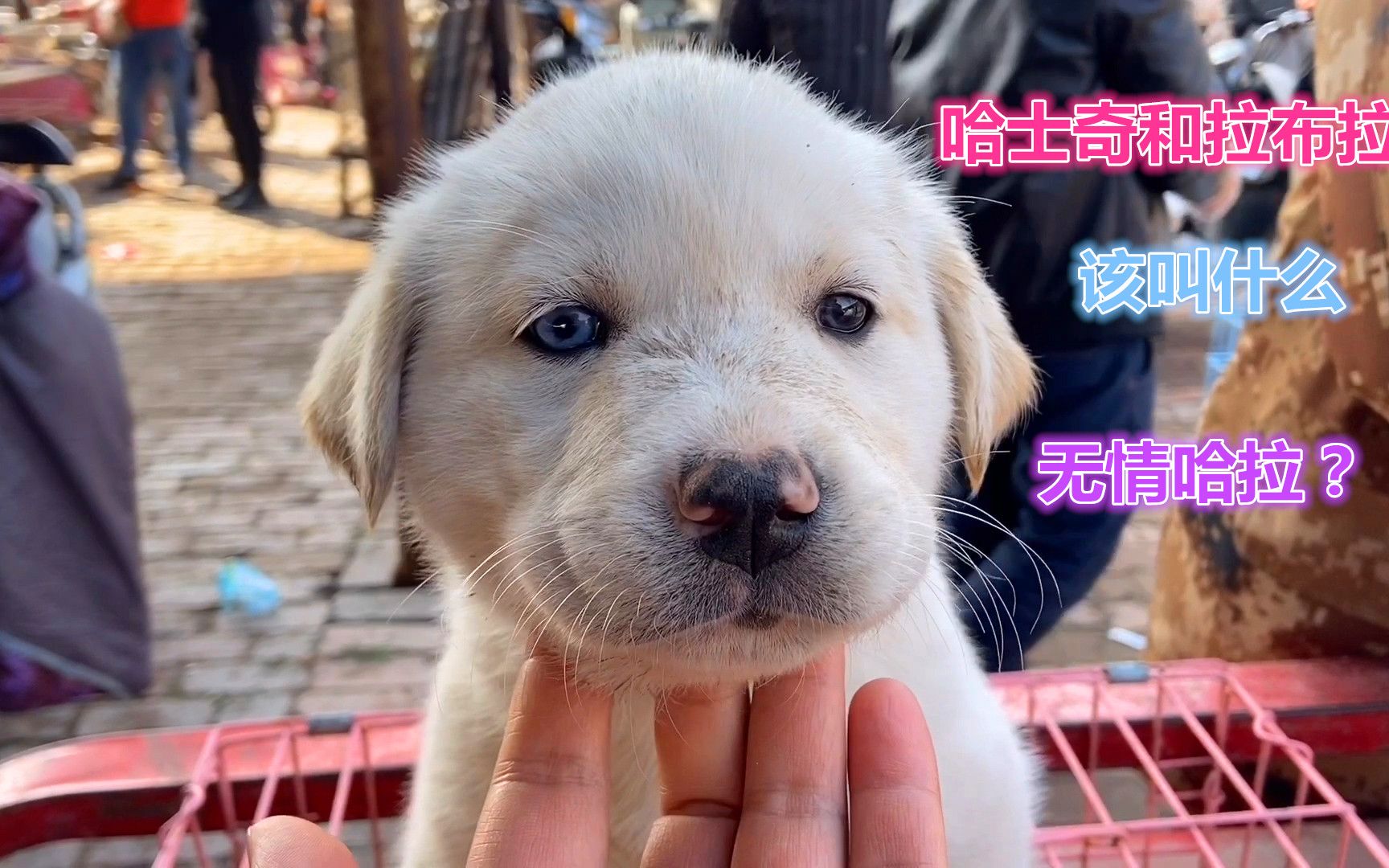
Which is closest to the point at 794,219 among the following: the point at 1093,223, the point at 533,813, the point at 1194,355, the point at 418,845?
the point at 533,813

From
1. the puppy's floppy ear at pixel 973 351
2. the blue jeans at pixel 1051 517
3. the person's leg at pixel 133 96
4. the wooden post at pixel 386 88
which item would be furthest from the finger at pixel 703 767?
the person's leg at pixel 133 96

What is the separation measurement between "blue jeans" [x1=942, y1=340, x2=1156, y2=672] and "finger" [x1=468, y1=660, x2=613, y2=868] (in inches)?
62.4

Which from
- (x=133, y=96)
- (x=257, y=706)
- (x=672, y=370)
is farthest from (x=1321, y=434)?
(x=133, y=96)

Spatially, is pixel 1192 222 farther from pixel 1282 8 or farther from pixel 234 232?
pixel 234 232

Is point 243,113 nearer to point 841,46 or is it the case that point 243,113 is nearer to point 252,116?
point 252,116

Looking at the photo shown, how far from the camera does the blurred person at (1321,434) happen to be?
7.47 ft

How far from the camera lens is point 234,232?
409 inches

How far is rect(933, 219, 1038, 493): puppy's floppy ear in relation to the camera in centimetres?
190

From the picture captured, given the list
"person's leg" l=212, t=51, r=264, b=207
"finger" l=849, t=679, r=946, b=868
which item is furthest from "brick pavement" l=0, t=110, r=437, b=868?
"finger" l=849, t=679, r=946, b=868

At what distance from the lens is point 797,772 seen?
1541 mm

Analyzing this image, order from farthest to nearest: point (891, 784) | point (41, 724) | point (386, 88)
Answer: point (386, 88), point (41, 724), point (891, 784)

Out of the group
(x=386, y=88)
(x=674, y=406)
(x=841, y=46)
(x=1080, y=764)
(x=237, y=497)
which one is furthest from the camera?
(x=237, y=497)

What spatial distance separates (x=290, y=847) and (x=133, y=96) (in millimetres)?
12467

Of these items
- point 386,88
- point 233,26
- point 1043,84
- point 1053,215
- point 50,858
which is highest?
point 233,26
